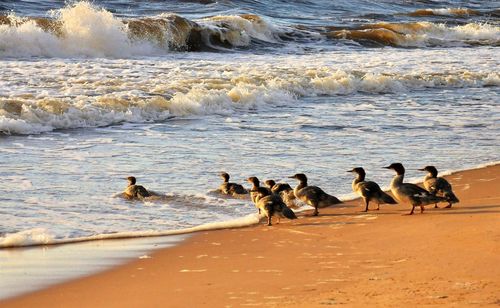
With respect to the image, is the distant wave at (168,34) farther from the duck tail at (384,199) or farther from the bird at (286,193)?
the duck tail at (384,199)

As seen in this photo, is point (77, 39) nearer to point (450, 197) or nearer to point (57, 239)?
point (450, 197)

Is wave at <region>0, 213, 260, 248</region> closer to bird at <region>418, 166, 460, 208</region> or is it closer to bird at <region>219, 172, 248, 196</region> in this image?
bird at <region>219, 172, 248, 196</region>

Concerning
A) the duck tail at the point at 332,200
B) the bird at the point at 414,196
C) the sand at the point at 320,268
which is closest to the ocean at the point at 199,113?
the duck tail at the point at 332,200

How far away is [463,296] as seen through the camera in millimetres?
5652

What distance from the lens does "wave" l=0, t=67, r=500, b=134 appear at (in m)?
14.1

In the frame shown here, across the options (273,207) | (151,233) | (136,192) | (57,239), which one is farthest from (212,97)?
(57,239)

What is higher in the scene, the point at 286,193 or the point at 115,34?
the point at 115,34

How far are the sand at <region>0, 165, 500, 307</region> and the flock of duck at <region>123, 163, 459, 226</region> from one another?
0.55 ft

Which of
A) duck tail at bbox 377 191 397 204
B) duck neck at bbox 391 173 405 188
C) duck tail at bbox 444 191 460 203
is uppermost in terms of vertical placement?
duck neck at bbox 391 173 405 188

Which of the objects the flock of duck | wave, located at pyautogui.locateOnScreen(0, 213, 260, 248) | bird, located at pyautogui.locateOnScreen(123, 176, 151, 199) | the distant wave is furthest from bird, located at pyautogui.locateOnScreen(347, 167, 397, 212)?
the distant wave

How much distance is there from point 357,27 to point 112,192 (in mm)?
24487

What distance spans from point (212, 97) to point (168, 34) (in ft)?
36.5

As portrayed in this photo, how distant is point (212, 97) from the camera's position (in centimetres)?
1623

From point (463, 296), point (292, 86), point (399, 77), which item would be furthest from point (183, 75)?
point (463, 296)
